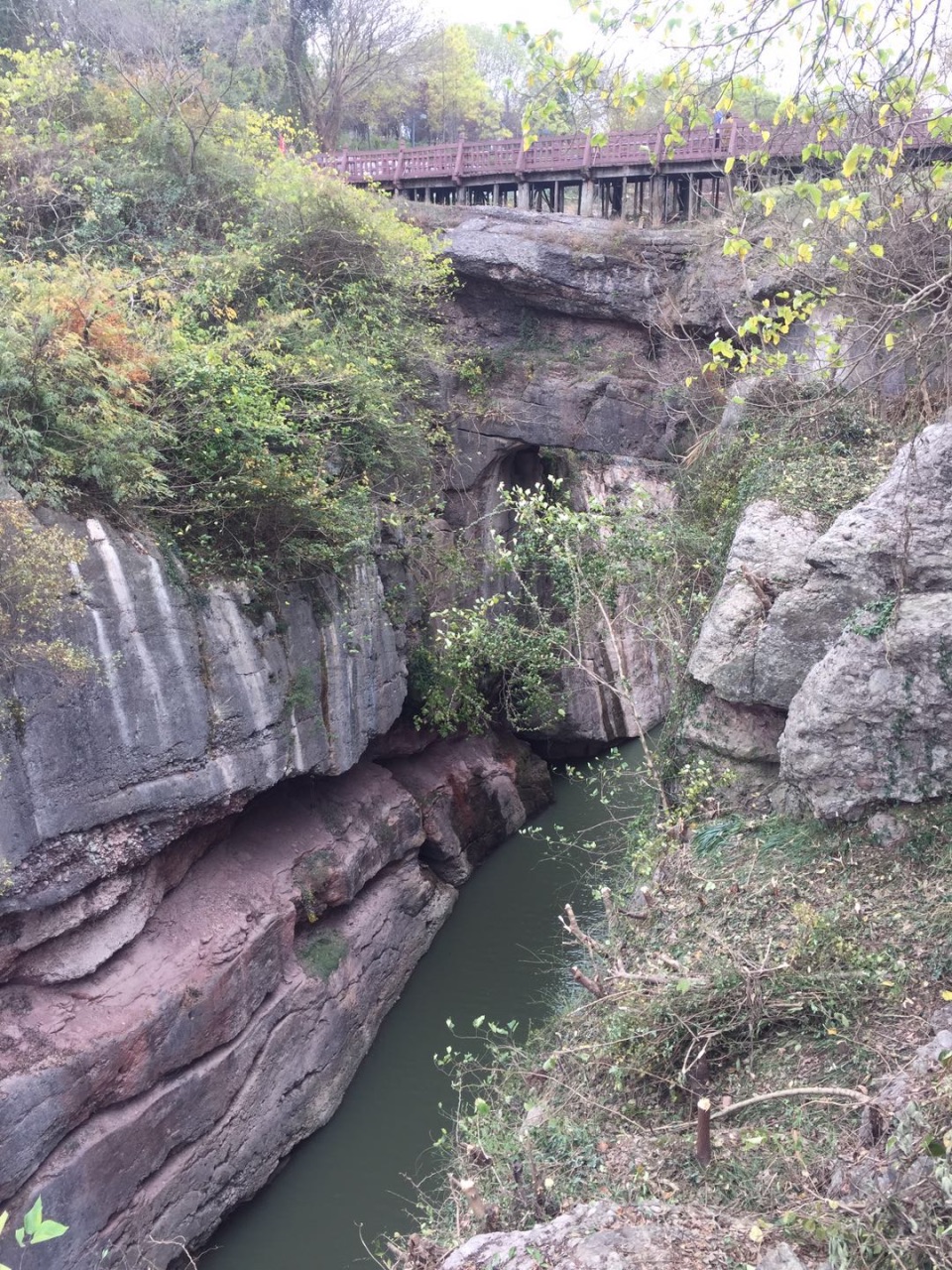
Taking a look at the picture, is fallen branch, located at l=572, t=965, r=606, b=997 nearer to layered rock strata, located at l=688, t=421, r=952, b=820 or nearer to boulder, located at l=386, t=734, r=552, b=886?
layered rock strata, located at l=688, t=421, r=952, b=820

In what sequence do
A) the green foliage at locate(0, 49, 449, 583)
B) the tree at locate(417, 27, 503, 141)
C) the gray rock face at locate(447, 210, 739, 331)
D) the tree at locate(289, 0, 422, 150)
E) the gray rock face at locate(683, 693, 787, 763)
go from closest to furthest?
1. the green foliage at locate(0, 49, 449, 583)
2. the gray rock face at locate(683, 693, 787, 763)
3. the gray rock face at locate(447, 210, 739, 331)
4. the tree at locate(289, 0, 422, 150)
5. the tree at locate(417, 27, 503, 141)

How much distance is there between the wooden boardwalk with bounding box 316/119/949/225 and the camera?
596 inches

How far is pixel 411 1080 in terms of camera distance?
29.7ft

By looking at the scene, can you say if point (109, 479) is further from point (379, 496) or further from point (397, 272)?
point (397, 272)

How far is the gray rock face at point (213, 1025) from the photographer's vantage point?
6379 mm

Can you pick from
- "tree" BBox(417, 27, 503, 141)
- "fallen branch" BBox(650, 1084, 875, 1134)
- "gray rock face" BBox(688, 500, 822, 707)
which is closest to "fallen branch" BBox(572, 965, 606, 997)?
"fallen branch" BBox(650, 1084, 875, 1134)

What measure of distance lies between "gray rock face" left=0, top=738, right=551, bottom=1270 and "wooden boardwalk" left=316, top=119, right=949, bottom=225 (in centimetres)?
1132

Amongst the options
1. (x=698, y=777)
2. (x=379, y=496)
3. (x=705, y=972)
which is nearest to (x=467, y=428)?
(x=379, y=496)

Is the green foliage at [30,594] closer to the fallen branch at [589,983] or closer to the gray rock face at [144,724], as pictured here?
the gray rock face at [144,724]

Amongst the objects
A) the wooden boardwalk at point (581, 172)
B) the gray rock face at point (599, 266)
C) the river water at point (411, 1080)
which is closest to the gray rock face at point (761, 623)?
the river water at point (411, 1080)

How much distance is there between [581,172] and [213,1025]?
15.4m

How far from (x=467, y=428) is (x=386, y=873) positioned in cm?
733

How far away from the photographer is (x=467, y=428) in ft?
47.2

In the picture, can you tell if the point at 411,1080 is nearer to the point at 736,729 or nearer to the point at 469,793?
the point at 469,793
